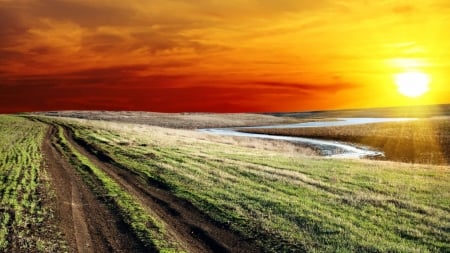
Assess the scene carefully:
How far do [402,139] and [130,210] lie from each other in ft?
190

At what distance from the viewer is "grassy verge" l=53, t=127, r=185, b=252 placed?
14.8 m

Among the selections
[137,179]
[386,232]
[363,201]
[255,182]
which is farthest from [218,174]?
[386,232]

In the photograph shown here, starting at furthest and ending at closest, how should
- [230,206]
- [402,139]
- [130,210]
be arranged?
[402,139]
[230,206]
[130,210]

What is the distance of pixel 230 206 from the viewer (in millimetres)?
19344

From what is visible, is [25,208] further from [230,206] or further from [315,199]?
[315,199]

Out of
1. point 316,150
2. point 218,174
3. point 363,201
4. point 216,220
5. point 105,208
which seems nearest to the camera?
point 216,220

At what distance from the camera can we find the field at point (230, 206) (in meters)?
15.1

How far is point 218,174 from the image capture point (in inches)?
1069

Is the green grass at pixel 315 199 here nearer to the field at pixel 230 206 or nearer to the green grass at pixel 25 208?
the field at pixel 230 206

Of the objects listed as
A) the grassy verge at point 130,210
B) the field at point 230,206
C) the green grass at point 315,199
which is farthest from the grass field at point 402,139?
the grassy verge at point 130,210

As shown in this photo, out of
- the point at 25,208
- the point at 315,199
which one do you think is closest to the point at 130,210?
the point at 25,208

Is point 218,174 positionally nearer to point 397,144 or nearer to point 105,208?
point 105,208

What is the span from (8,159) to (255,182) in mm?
19225

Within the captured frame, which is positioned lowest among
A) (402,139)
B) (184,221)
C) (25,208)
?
(184,221)
